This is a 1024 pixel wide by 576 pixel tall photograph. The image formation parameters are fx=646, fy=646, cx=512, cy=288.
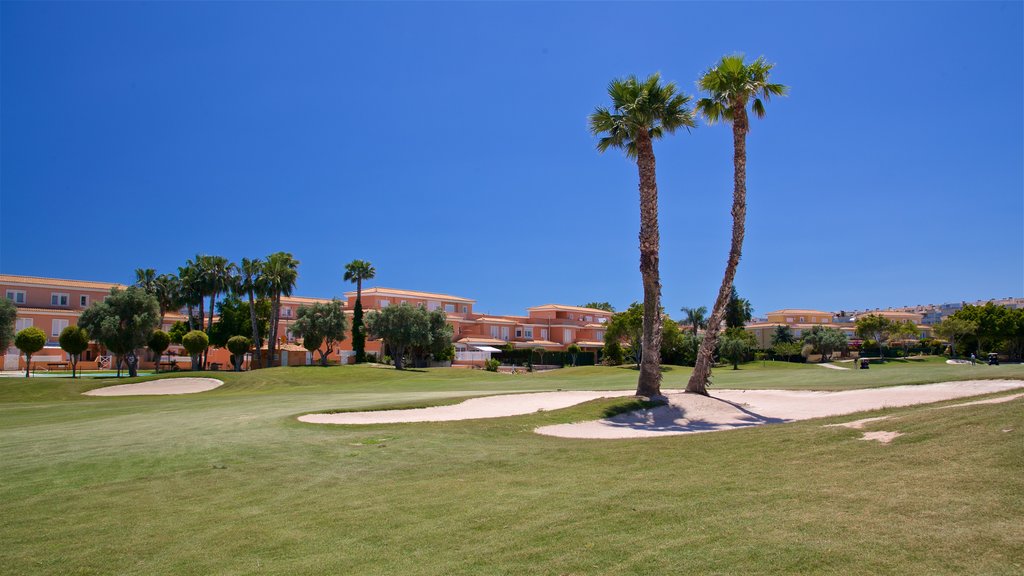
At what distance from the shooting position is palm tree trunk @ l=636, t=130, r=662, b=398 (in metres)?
23.3

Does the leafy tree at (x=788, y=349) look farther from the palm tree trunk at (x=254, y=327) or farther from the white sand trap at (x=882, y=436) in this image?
the white sand trap at (x=882, y=436)

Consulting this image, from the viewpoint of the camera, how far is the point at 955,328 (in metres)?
81.8

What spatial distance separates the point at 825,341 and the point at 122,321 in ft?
286

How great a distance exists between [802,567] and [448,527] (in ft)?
12.7

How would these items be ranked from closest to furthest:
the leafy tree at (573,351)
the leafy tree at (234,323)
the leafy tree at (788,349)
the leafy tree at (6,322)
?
1. the leafy tree at (6,322)
2. the leafy tree at (234,323)
3. the leafy tree at (573,351)
4. the leafy tree at (788,349)

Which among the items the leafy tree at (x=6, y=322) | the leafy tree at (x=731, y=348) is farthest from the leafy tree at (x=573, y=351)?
the leafy tree at (x=6, y=322)

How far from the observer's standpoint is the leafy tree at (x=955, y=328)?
264 feet

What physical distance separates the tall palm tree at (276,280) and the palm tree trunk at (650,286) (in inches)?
2189

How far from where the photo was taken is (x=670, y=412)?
68.7ft

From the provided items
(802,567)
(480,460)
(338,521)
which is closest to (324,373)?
(480,460)

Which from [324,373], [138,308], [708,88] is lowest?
[324,373]

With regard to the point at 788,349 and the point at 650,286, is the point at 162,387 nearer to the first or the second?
the point at 650,286

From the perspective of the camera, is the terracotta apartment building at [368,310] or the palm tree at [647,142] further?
the terracotta apartment building at [368,310]

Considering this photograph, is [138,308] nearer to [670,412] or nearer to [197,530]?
[670,412]
